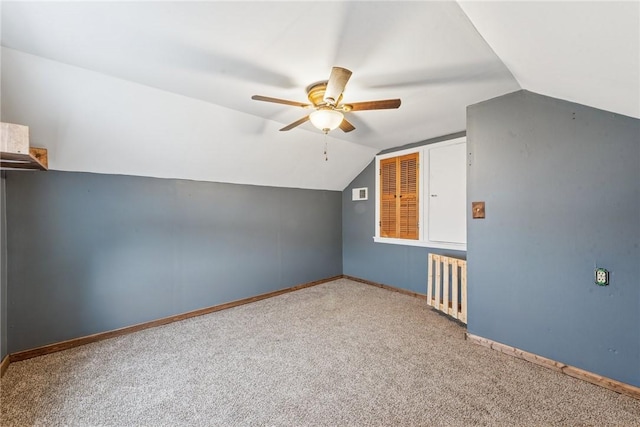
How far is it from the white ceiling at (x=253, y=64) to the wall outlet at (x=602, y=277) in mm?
1163

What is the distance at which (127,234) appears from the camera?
9.59 ft

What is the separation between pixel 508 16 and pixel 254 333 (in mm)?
3271

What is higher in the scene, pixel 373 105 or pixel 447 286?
pixel 373 105

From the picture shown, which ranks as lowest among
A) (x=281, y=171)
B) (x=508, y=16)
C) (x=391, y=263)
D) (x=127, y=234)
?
(x=391, y=263)

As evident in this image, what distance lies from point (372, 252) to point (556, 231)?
110 inches

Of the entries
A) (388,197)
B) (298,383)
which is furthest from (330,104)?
(388,197)

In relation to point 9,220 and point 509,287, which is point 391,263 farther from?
point 9,220

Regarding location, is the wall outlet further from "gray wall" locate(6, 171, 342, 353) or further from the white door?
"gray wall" locate(6, 171, 342, 353)

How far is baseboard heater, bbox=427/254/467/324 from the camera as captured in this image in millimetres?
3038

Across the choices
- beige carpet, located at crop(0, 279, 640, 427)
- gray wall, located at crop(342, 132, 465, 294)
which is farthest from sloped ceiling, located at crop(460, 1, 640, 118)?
beige carpet, located at crop(0, 279, 640, 427)

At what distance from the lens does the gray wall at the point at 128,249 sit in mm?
2428

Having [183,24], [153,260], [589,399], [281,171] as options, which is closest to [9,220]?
[153,260]

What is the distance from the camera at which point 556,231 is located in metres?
2.25

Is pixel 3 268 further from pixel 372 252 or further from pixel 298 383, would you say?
pixel 372 252
